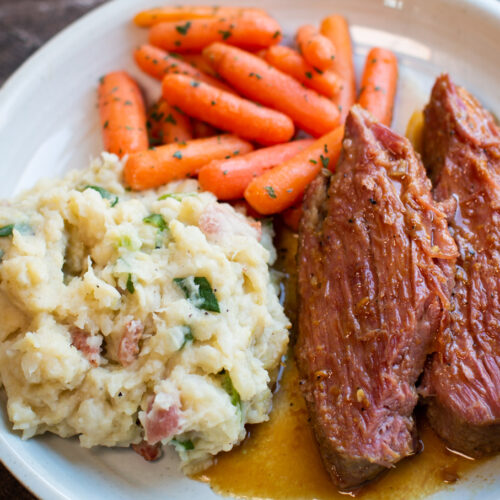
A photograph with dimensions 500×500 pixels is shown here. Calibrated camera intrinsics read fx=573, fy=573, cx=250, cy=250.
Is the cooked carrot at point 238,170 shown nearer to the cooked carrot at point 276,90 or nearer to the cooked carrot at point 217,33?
the cooked carrot at point 276,90

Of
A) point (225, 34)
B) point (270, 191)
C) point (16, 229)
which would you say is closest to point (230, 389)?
point (270, 191)

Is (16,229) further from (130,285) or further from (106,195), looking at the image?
(130,285)

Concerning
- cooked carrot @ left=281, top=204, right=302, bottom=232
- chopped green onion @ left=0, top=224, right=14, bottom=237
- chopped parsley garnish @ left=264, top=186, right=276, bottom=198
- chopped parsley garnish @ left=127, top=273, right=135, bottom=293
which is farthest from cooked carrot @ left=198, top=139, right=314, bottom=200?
chopped green onion @ left=0, top=224, right=14, bottom=237

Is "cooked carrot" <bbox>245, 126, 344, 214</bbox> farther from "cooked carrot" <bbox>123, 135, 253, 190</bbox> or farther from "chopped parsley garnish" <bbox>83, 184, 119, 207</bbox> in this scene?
"chopped parsley garnish" <bbox>83, 184, 119, 207</bbox>

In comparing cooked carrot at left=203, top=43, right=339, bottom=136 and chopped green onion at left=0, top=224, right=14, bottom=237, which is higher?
cooked carrot at left=203, top=43, right=339, bottom=136

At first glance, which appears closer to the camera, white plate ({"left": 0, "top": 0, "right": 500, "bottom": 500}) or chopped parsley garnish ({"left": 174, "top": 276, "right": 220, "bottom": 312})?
chopped parsley garnish ({"left": 174, "top": 276, "right": 220, "bottom": 312})

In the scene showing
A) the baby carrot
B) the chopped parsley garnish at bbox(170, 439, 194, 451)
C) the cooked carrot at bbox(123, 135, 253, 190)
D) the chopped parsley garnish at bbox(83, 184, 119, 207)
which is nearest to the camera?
the chopped parsley garnish at bbox(170, 439, 194, 451)

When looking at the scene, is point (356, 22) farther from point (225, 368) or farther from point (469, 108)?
point (225, 368)

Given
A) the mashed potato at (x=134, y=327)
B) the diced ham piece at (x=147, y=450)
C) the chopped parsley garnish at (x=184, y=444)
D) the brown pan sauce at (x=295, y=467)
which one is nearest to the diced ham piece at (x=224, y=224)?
the mashed potato at (x=134, y=327)
